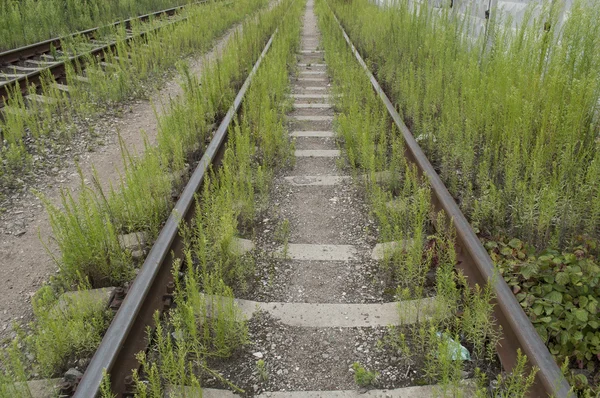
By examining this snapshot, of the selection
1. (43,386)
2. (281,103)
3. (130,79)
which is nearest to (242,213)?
(43,386)

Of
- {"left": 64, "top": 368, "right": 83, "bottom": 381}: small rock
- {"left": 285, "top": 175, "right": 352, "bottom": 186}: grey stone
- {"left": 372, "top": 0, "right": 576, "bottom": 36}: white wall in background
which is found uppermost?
{"left": 372, "top": 0, "right": 576, "bottom": 36}: white wall in background

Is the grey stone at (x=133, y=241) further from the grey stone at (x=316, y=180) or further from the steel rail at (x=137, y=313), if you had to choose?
the grey stone at (x=316, y=180)

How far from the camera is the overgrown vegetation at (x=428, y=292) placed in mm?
2379

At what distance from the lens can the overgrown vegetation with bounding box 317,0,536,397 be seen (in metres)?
2.38

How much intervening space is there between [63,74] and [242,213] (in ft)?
18.2

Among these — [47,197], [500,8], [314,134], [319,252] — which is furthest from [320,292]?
[500,8]

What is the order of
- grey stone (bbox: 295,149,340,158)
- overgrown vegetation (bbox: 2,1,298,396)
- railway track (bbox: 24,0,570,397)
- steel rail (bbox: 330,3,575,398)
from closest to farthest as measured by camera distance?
steel rail (bbox: 330,3,575,398)
railway track (bbox: 24,0,570,397)
overgrown vegetation (bbox: 2,1,298,396)
grey stone (bbox: 295,149,340,158)

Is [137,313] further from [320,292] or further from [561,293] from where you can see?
[561,293]

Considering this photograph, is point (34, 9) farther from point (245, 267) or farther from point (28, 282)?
point (245, 267)

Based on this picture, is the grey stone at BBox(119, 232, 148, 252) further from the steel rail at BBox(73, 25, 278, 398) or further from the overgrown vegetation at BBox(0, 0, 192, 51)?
the overgrown vegetation at BBox(0, 0, 192, 51)

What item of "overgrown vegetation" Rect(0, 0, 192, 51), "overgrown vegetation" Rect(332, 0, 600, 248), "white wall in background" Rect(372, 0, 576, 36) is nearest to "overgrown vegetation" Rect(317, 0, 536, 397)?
"overgrown vegetation" Rect(332, 0, 600, 248)

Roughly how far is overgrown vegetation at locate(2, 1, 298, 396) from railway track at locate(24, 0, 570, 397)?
6.2 inches

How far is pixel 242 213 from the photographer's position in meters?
3.97

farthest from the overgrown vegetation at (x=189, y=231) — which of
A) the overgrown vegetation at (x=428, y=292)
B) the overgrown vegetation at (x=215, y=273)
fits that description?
the overgrown vegetation at (x=428, y=292)
